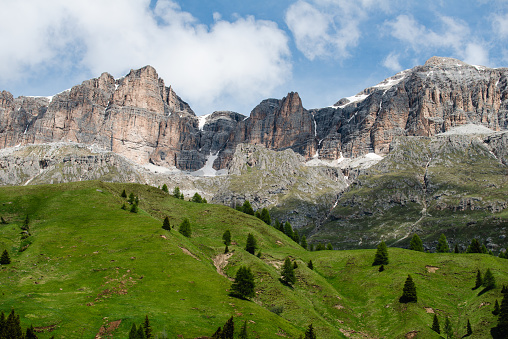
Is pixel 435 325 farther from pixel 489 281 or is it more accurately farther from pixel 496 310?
pixel 489 281

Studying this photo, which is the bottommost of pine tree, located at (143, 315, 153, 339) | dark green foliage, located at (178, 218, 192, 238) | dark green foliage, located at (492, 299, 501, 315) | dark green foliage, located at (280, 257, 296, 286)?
pine tree, located at (143, 315, 153, 339)

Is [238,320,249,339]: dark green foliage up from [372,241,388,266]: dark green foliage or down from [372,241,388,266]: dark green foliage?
down

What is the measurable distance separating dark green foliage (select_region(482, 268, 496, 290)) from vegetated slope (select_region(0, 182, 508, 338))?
1.32 meters

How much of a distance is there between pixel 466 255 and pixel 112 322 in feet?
291

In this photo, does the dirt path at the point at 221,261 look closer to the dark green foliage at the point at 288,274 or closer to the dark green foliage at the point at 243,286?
the dark green foliage at the point at 288,274

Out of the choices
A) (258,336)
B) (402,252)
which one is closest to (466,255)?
(402,252)

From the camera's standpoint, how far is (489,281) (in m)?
82.8

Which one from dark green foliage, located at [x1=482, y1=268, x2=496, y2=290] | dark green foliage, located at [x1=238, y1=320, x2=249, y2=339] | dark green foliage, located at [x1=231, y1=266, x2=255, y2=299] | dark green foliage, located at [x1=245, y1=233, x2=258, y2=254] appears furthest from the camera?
dark green foliage, located at [x1=245, y1=233, x2=258, y2=254]

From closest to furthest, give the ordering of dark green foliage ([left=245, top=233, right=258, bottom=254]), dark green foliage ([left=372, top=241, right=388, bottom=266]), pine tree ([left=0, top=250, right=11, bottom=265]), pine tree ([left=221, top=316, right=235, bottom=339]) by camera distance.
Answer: pine tree ([left=221, top=316, right=235, bottom=339]) < pine tree ([left=0, top=250, right=11, bottom=265]) < dark green foliage ([left=372, top=241, right=388, bottom=266]) < dark green foliage ([left=245, top=233, right=258, bottom=254])

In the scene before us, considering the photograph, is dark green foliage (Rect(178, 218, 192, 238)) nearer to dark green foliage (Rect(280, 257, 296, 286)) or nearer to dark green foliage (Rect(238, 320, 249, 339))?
dark green foliage (Rect(280, 257, 296, 286))

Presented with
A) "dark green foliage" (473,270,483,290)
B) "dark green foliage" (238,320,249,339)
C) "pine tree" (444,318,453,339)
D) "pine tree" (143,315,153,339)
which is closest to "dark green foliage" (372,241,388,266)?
"dark green foliage" (473,270,483,290)

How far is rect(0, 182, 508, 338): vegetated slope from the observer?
55531mm

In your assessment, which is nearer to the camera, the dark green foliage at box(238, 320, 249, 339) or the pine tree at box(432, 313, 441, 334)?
the dark green foliage at box(238, 320, 249, 339)

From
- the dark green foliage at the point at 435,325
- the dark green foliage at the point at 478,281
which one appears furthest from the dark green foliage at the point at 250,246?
the dark green foliage at the point at 478,281
